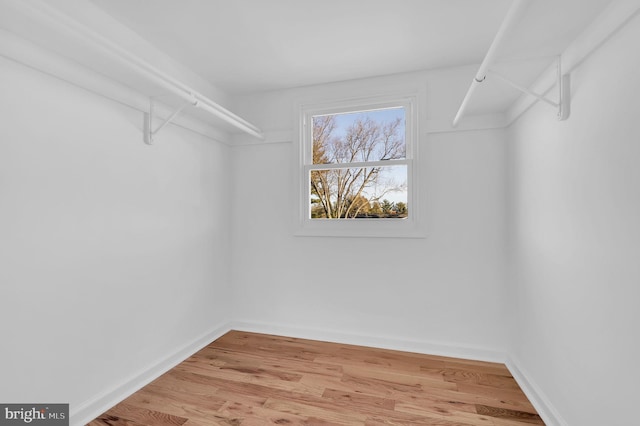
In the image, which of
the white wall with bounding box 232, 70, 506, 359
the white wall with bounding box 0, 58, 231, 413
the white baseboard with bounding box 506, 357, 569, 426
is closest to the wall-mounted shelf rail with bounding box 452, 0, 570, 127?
the white wall with bounding box 232, 70, 506, 359

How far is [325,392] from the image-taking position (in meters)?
1.94

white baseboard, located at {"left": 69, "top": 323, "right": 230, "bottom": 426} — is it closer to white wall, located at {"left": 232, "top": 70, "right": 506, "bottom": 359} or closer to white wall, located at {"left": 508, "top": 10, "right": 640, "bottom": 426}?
white wall, located at {"left": 232, "top": 70, "right": 506, "bottom": 359}

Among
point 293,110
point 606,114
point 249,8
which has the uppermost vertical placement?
point 249,8

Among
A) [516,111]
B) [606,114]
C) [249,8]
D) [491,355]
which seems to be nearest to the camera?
[606,114]

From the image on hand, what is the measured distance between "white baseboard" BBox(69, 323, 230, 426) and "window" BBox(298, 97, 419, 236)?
51.3 inches

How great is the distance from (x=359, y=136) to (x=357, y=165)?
0.91ft

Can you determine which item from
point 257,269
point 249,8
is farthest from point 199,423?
point 249,8

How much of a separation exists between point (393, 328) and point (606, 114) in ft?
6.48

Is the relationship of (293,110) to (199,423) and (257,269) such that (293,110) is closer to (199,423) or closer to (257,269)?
(257,269)

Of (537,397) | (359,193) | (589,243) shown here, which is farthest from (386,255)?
(589,243)

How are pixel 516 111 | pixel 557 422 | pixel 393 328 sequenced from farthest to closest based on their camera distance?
pixel 393 328 < pixel 516 111 < pixel 557 422

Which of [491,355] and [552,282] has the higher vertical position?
[552,282]

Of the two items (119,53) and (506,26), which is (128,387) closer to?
(119,53)

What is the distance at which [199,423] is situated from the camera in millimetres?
1646
